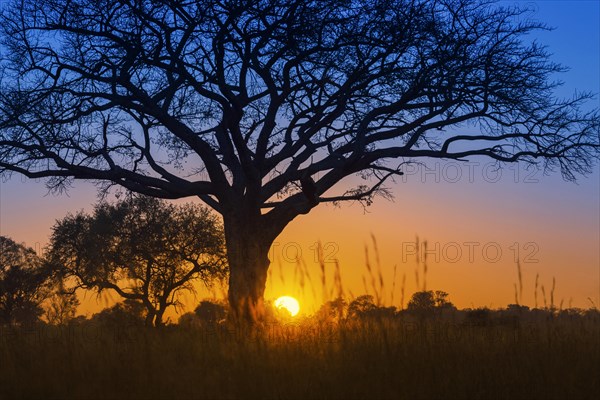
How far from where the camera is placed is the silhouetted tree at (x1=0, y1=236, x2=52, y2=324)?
129ft

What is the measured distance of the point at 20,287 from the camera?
129 ft

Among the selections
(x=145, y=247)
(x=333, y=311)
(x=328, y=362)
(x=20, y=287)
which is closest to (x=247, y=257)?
(x=333, y=311)

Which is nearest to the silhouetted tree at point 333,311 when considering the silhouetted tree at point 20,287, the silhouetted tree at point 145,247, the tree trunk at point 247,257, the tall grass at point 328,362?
the tall grass at point 328,362

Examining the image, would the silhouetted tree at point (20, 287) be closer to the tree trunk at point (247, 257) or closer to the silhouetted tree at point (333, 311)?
the tree trunk at point (247, 257)

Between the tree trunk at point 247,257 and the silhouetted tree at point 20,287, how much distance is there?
24.8 metres

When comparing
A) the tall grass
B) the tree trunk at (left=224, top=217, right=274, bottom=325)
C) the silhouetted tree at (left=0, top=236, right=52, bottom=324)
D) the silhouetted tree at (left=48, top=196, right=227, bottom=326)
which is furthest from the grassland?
the silhouetted tree at (left=0, top=236, right=52, bottom=324)

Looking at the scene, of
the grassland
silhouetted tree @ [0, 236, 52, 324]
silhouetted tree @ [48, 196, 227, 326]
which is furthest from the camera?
silhouetted tree @ [0, 236, 52, 324]

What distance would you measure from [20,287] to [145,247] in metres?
11.4

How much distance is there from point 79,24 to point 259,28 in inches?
155

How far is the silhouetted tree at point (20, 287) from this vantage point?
129 ft

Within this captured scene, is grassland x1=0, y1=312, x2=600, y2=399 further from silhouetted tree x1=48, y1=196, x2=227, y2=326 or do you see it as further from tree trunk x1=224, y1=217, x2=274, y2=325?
silhouetted tree x1=48, y1=196, x2=227, y2=326

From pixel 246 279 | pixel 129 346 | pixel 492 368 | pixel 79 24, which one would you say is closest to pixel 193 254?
pixel 246 279

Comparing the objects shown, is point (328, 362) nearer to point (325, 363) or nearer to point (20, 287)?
point (325, 363)

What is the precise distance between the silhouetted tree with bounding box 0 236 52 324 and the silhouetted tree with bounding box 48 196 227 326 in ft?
20.6
